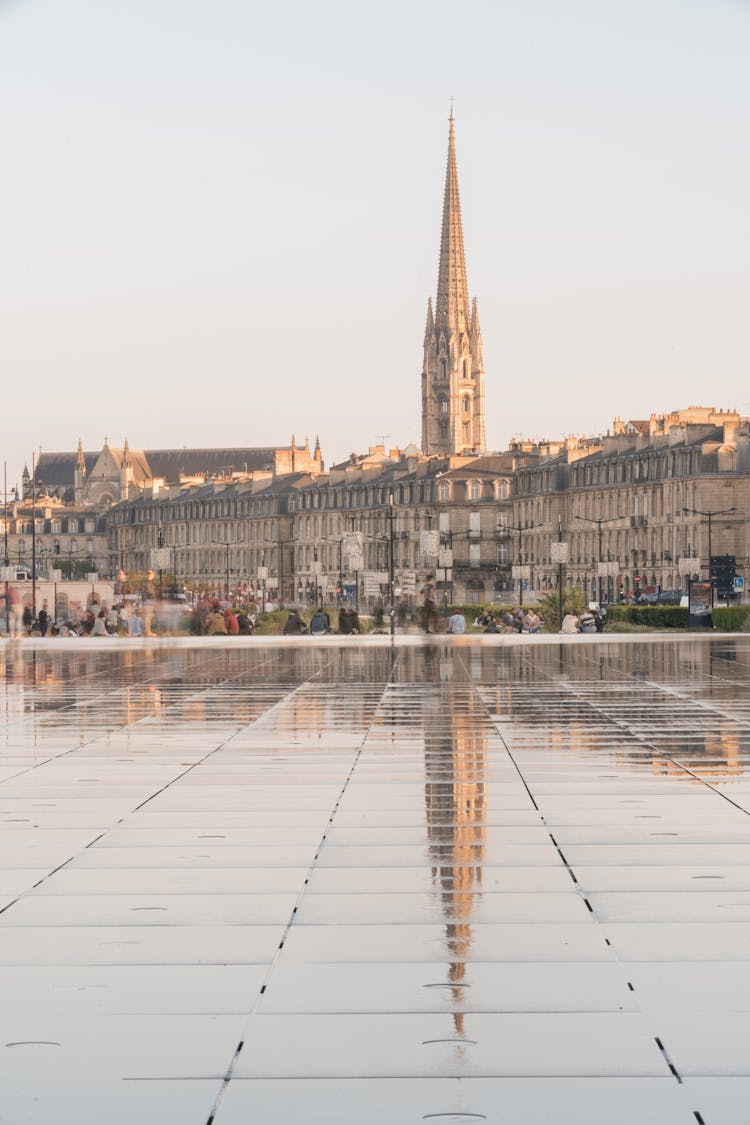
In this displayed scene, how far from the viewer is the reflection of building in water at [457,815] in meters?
9.57

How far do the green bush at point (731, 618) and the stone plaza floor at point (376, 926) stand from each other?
41902 mm

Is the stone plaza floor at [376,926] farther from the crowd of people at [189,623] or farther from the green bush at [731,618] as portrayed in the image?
the green bush at [731,618]

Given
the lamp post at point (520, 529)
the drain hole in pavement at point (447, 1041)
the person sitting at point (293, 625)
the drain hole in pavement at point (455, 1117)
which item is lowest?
the drain hole in pavement at point (455, 1117)

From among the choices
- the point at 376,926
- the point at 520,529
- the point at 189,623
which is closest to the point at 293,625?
the point at 189,623

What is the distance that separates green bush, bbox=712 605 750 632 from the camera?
6231 centimetres

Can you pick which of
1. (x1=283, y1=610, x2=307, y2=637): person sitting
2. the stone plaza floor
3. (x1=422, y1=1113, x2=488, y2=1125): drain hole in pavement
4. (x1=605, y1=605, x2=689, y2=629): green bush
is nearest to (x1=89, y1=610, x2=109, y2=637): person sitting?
(x1=283, y1=610, x2=307, y2=637): person sitting

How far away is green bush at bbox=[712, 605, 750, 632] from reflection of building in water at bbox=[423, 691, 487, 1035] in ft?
129

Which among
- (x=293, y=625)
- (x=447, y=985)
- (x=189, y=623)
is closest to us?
(x=447, y=985)

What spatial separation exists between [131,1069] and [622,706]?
60.2 feet

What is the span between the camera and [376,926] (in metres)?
9.70

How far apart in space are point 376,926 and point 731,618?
54138 mm

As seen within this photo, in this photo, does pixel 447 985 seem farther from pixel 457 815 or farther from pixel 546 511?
pixel 546 511

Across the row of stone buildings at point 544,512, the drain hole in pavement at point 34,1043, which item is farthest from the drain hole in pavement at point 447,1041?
the row of stone buildings at point 544,512

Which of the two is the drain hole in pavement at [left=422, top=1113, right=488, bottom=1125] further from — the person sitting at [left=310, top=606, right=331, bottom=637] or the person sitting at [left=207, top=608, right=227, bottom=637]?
the person sitting at [left=310, top=606, right=331, bottom=637]
